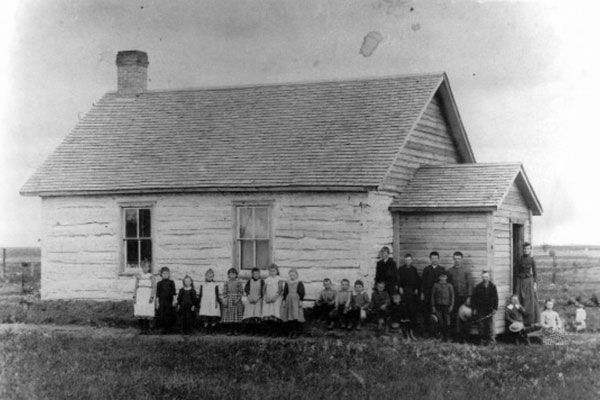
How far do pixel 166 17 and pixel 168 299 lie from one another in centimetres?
605

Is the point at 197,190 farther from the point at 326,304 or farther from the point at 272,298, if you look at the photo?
the point at 326,304

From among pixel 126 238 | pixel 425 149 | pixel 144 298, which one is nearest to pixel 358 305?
pixel 144 298

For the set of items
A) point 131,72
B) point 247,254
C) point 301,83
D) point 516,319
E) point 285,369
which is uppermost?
point 131,72

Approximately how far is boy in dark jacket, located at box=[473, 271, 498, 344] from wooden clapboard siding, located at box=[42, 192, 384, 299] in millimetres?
2193

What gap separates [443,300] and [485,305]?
0.89 metres

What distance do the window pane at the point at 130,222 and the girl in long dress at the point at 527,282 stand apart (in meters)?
8.62

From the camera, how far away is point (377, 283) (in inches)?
716

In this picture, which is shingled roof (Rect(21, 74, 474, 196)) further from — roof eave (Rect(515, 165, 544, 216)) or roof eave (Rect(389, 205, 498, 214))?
roof eave (Rect(515, 165, 544, 216))

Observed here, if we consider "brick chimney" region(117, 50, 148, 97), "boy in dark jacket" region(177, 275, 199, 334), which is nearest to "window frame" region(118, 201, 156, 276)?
"boy in dark jacket" region(177, 275, 199, 334)

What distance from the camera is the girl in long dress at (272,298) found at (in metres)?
18.1

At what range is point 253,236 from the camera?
1955cm

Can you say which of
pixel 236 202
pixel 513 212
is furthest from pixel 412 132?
pixel 236 202

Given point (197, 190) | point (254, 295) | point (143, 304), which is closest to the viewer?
point (254, 295)

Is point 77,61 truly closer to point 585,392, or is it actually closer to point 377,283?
point 377,283
